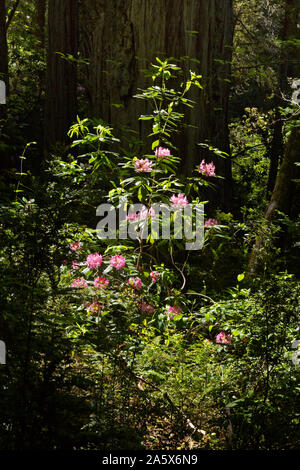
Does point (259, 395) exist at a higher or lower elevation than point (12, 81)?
lower

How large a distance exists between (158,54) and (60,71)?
209cm

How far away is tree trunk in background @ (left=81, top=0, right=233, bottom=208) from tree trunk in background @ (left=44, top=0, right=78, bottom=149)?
0.85 meters

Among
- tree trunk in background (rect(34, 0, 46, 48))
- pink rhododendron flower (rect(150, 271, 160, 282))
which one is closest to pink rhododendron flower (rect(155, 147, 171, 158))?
pink rhododendron flower (rect(150, 271, 160, 282))

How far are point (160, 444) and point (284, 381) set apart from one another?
29.1 inches

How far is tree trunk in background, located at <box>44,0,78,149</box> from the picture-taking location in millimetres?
8102

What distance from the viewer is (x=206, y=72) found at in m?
7.06

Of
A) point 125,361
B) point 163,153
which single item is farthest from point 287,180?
point 125,361

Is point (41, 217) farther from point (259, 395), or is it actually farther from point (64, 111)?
point (64, 111)

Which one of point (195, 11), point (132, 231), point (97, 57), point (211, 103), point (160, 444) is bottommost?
point (160, 444)

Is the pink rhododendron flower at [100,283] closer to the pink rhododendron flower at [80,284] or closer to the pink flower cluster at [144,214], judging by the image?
the pink rhododendron flower at [80,284]

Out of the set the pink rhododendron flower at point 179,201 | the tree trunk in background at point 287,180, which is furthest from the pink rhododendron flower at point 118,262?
the tree trunk in background at point 287,180

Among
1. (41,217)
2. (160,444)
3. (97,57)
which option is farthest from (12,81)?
(160,444)

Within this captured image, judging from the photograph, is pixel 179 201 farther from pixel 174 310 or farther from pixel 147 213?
pixel 174 310

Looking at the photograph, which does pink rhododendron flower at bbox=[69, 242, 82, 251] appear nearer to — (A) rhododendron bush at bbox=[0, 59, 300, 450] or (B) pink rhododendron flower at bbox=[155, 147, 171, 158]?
(A) rhododendron bush at bbox=[0, 59, 300, 450]
